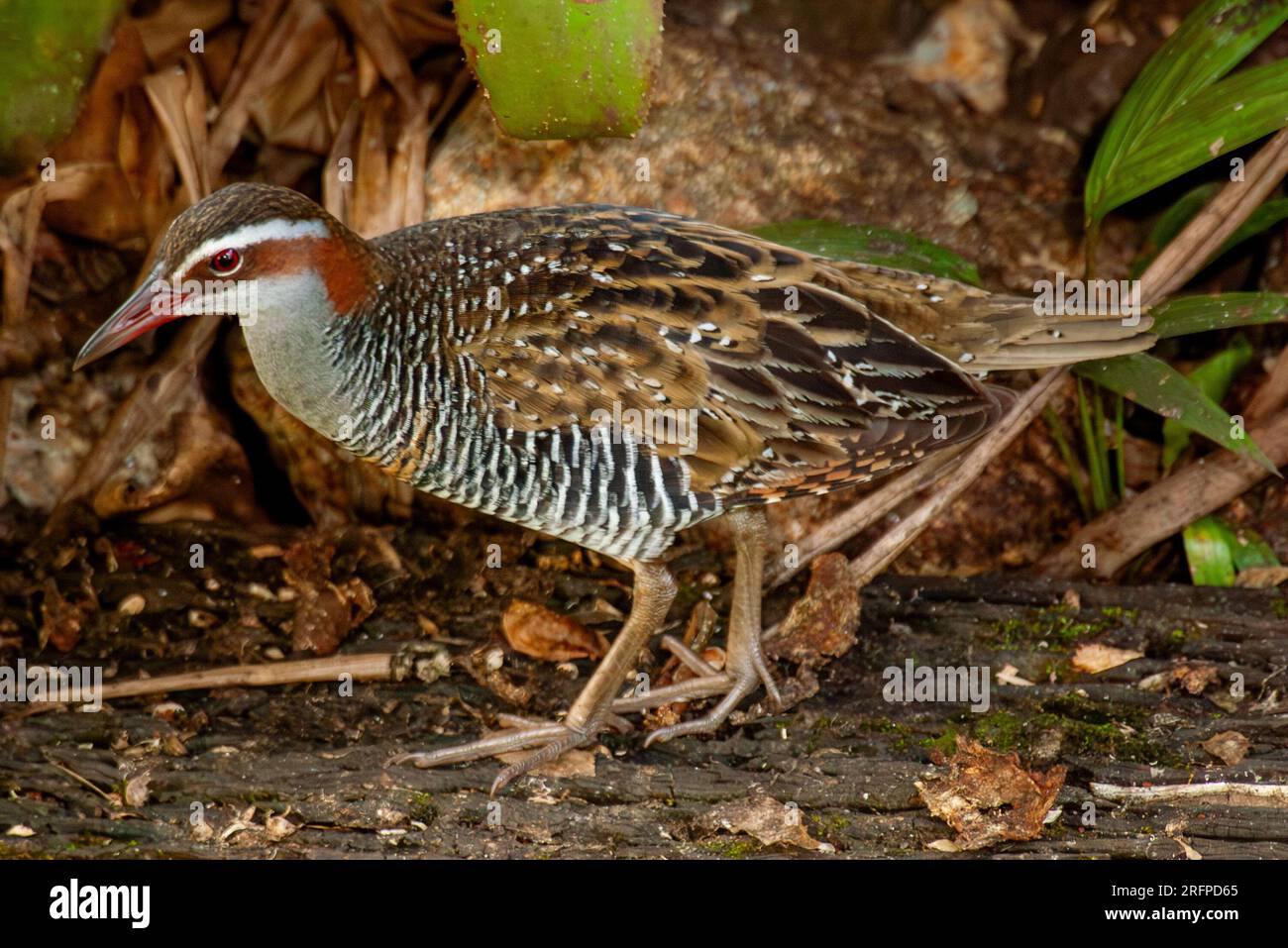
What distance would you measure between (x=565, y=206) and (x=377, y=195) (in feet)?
3.21

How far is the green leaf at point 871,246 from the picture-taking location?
3805mm

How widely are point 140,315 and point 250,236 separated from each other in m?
0.35

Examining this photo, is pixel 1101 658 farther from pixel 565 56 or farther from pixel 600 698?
pixel 565 56

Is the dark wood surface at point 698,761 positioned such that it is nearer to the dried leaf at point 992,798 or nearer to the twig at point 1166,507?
the dried leaf at point 992,798

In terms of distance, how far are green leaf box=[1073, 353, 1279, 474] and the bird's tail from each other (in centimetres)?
20

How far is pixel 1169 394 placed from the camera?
366 centimetres

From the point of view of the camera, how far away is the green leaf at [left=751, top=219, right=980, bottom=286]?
3805mm

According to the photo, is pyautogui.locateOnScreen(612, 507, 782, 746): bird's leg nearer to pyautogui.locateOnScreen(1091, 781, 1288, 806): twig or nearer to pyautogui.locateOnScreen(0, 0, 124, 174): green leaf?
pyautogui.locateOnScreen(1091, 781, 1288, 806): twig

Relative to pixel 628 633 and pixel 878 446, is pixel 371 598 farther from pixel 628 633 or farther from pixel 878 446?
pixel 878 446

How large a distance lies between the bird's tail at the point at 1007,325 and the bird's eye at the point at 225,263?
4.98 feet

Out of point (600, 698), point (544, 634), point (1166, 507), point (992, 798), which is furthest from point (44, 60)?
point (1166, 507)

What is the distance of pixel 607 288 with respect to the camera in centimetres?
330

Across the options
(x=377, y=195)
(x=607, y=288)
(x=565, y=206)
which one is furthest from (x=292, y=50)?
(x=607, y=288)

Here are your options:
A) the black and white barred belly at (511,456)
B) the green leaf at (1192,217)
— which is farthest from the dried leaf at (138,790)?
the green leaf at (1192,217)
